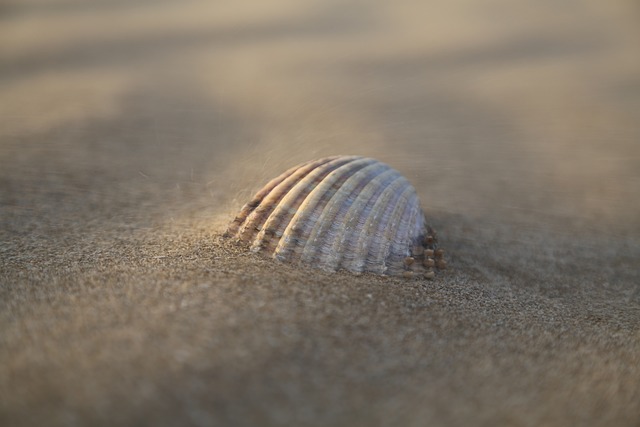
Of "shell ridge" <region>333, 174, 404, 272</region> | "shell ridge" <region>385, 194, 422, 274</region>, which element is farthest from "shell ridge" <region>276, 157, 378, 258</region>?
"shell ridge" <region>385, 194, 422, 274</region>

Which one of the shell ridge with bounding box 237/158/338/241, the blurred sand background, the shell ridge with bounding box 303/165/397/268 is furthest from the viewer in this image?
the shell ridge with bounding box 237/158/338/241

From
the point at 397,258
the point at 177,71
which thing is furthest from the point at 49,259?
the point at 177,71

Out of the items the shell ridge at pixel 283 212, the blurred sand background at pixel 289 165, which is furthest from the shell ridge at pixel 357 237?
the shell ridge at pixel 283 212

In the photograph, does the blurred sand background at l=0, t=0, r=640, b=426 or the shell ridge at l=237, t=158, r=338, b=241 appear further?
the shell ridge at l=237, t=158, r=338, b=241

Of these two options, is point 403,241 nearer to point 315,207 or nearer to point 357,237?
point 357,237

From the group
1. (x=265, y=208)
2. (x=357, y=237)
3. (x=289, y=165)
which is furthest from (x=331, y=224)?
(x=289, y=165)

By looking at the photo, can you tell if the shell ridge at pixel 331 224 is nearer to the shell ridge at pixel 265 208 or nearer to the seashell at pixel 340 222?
the seashell at pixel 340 222

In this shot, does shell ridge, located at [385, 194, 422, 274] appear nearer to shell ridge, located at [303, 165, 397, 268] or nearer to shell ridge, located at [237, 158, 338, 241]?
shell ridge, located at [303, 165, 397, 268]
